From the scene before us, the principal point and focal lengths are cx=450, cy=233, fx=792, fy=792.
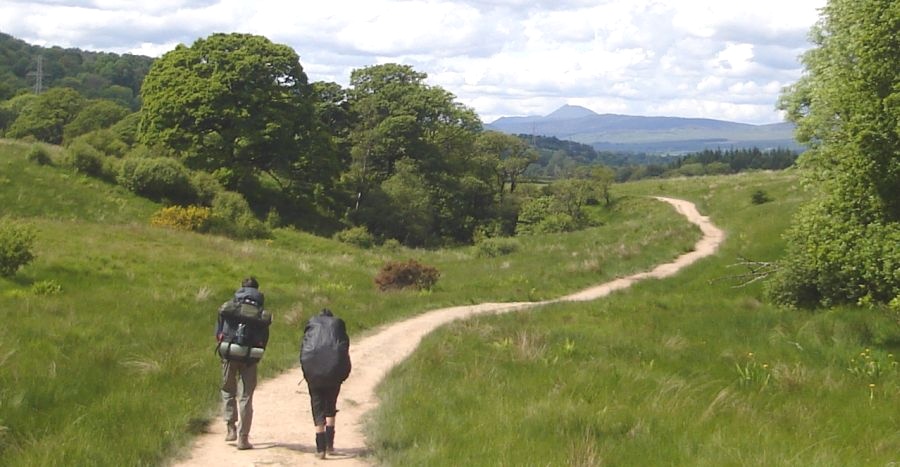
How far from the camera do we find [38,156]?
130ft

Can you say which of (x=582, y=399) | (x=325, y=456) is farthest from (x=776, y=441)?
(x=325, y=456)

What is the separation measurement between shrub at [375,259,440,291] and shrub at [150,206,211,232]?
1353 centimetres

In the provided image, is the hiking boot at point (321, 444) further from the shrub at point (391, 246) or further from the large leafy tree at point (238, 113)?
the large leafy tree at point (238, 113)

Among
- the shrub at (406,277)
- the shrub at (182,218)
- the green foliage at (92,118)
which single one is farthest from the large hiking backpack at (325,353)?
Result: the green foliage at (92,118)

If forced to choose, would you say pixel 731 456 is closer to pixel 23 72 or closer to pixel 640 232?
pixel 640 232

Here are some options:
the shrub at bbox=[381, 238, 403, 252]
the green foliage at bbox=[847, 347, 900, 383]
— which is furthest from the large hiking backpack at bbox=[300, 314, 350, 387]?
the shrub at bbox=[381, 238, 403, 252]

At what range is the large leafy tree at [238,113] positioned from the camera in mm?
45188

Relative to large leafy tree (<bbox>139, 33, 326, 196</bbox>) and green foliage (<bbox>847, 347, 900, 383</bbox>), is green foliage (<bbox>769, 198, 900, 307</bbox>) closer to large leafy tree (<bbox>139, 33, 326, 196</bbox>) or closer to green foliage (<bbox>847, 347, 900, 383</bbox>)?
green foliage (<bbox>847, 347, 900, 383</bbox>)

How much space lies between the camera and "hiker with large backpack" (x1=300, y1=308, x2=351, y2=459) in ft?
28.9

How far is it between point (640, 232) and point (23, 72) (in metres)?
151

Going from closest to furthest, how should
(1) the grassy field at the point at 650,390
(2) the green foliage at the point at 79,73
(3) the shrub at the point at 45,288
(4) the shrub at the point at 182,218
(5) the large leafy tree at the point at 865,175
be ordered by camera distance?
(1) the grassy field at the point at 650,390 → (5) the large leafy tree at the point at 865,175 → (3) the shrub at the point at 45,288 → (4) the shrub at the point at 182,218 → (2) the green foliage at the point at 79,73

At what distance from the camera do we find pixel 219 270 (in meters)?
25.2

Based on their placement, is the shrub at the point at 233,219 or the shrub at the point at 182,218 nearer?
the shrub at the point at 182,218

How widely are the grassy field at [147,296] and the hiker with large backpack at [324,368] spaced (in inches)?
62.1
